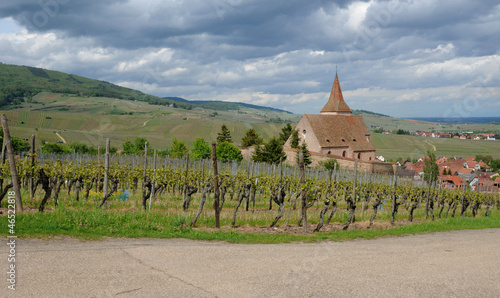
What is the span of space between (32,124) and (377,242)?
123m

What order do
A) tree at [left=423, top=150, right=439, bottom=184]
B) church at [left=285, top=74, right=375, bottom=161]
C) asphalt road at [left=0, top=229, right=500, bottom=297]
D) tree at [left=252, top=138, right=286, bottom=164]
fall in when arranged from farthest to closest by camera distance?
church at [left=285, top=74, right=375, bottom=161]
tree at [left=423, top=150, right=439, bottom=184]
tree at [left=252, top=138, right=286, bottom=164]
asphalt road at [left=0, top=229, right=500, bottom=297]

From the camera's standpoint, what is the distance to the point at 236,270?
855 centimetres

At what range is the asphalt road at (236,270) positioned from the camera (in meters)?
7.19

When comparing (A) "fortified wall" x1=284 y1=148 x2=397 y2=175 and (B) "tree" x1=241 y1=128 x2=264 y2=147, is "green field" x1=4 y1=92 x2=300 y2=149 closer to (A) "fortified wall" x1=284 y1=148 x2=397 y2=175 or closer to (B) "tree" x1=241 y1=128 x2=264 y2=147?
(B) "tree" x1=241 y1=128 x2=264 y2=147

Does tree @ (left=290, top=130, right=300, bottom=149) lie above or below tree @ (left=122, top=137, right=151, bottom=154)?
above

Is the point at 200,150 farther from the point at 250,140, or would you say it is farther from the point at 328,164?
the point at 250,140

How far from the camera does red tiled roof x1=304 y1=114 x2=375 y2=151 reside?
78188 millimetres

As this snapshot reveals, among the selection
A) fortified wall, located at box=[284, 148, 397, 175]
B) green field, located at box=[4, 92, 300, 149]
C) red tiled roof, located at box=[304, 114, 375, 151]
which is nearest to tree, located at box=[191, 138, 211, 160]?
fortified wall, located at box=[284, 148, 397, 175]

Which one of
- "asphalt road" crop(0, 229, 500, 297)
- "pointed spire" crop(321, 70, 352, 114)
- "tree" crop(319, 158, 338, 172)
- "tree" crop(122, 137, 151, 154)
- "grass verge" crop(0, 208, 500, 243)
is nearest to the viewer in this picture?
"asphalt road" crop(0, 229, 500, 297)

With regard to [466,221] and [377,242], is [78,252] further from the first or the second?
[466,221]

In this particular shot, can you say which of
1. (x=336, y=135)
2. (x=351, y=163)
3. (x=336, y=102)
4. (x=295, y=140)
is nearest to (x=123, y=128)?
(x=336, y=102)

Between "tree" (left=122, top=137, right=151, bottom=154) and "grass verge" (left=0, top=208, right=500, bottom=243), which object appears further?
"tree" (left=122, top=137, right=151, bottom=154)

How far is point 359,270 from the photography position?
9086 millimetres

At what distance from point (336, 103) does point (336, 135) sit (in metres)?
14.6
